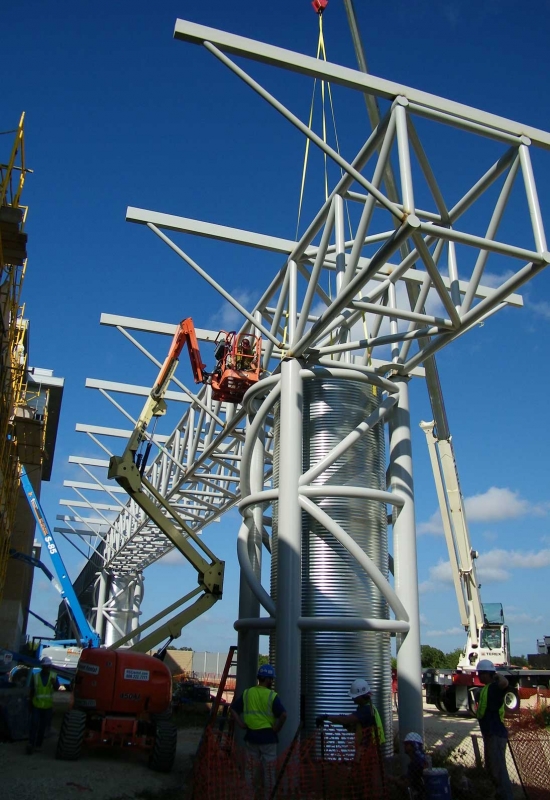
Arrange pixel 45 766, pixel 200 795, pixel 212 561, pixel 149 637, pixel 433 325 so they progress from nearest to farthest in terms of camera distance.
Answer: pixel 200 795, pixel 45 766, pixel 433 325, pixel 149 637, pixel 212 561

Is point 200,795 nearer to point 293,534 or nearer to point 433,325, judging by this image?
point 293,534

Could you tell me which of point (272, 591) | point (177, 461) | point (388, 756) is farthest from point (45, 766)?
point (177, 461)

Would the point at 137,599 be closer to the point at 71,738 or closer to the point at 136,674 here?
the point at 136,674

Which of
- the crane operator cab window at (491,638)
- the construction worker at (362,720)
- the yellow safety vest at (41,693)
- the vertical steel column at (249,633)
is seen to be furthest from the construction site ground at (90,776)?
the crane operator cab window at (491,638)

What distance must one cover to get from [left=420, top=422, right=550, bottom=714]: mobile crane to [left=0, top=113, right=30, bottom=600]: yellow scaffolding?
13107 mm

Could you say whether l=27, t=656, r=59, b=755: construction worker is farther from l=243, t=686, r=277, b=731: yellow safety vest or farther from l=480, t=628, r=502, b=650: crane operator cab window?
l=480, t=628, r=502, b=650: crane operator cab window

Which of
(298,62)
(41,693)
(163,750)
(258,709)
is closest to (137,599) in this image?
(41,693)

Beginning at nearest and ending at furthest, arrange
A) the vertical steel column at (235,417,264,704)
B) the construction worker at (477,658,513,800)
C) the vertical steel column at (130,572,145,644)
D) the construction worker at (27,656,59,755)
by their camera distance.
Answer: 1. the construction worker at (477,658,513,800)
2. the construction worker at (27,656,59,755)
3. the vertical steel column at (235,417,264,704)
4. the vertical steel column at (130,572,145,644)

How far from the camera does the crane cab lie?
16.4 metres

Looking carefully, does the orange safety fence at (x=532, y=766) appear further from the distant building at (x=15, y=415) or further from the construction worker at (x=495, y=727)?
the distant building at (x=15, y=415)

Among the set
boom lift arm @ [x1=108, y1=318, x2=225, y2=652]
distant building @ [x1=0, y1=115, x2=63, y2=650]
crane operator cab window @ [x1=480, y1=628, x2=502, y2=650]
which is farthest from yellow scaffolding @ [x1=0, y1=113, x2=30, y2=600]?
crane operator cab window @ [x1=480, y1=628, x2=502, y2=650]

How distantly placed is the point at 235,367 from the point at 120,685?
7255mm

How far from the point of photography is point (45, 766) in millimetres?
10680

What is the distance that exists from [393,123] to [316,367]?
4251 millimetres
